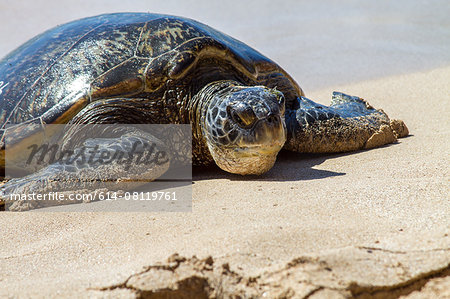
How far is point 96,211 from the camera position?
246 cm

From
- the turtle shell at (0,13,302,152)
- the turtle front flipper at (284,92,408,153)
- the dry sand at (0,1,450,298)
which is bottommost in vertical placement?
the dry sand at (0,1,450,298)

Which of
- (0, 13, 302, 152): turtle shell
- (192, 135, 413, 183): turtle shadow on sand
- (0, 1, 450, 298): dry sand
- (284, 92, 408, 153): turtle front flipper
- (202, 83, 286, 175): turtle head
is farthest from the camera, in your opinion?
(284, 92, 408, 153): turtle front flipper

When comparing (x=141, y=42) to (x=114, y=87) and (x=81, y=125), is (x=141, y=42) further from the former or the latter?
(x=81, y=125)

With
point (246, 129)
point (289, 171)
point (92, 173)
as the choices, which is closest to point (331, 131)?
point (289, 171)

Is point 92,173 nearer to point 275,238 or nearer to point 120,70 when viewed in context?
point 120,70

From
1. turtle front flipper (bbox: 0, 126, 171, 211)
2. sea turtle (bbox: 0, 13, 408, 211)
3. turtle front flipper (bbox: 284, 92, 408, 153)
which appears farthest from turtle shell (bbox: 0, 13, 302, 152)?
turtle front flipper (bbox: 284, 92, 408, 153)

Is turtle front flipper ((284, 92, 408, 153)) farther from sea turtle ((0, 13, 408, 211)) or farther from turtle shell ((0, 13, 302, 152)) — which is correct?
turtle shell ((0, 13, 302, 152))

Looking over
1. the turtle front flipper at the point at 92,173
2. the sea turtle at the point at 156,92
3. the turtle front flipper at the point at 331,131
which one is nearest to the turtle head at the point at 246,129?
the sea turtle at the point at 156,92

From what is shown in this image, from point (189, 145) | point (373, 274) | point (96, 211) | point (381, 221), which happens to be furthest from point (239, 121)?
point (373, 274)

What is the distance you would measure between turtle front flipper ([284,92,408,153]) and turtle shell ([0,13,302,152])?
58 cm

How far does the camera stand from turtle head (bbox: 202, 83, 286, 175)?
8.80 ft

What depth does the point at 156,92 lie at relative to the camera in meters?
3.33

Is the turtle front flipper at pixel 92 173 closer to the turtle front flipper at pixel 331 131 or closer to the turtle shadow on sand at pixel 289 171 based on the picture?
the turtle shadow on sand at pixel 289 171

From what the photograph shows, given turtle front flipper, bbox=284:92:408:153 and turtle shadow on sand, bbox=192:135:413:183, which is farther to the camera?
turtle front flipper, bbox=284:92:408:153
